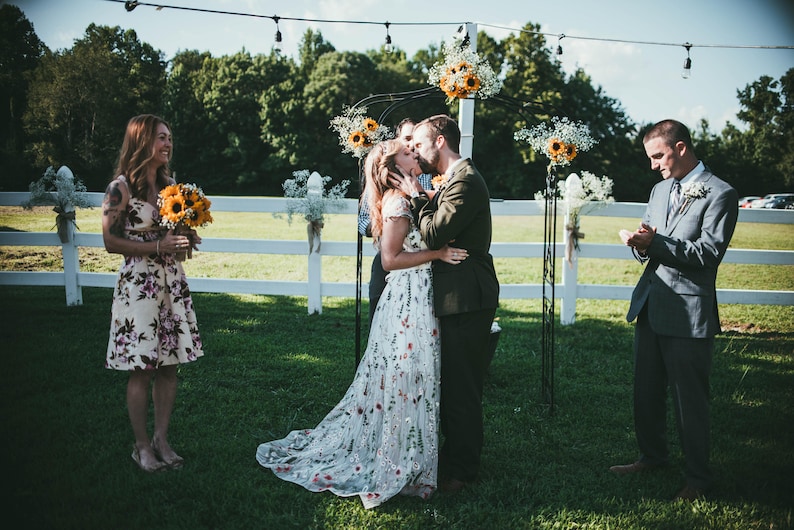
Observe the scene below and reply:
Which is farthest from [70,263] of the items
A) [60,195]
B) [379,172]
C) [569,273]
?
[569,273]

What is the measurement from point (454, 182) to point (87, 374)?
397 centimetres

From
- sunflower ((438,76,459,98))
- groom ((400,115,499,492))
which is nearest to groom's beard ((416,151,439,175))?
groom ((400,115,499,492))

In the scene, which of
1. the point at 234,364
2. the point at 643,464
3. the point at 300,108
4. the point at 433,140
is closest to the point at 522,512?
the point at 643,464

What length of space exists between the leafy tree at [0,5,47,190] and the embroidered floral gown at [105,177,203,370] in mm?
19450

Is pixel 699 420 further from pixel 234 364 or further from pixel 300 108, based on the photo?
pixel 300 108

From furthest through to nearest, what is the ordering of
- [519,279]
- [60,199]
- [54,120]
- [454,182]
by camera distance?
[54,120] → [519,279] → [60,199] → [454,182]

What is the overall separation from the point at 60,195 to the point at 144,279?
187 inches

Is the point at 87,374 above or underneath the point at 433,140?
underneath

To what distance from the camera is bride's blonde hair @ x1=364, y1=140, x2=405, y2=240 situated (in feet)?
10.3

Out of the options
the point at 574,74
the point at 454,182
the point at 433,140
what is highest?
the point at 574,74

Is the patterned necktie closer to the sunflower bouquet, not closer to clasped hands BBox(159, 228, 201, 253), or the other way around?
the sunflower bouquet

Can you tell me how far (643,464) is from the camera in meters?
3.55

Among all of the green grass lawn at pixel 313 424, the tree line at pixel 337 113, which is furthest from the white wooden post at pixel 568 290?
the tree line at pixel 337 113

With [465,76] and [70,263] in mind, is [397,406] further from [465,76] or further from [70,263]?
[70,263]
